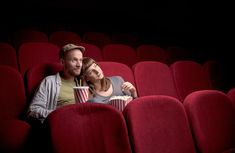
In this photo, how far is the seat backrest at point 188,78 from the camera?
918 mm

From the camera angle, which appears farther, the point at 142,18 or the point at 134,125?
the point at 142,18

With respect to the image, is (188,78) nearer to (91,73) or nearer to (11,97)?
(91,73)

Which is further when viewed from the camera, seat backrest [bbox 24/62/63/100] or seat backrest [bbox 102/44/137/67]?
seat backrest [bbox 102/44/137/67]

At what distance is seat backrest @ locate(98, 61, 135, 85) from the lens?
0.82 metres

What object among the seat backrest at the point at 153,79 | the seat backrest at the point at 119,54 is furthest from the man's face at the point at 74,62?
the seat backrest at the point at 119,54

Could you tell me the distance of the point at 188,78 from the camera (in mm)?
938

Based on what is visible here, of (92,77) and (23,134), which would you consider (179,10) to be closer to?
(92,77)

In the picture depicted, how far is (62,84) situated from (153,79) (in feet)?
0.91

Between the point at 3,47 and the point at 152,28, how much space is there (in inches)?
32.2

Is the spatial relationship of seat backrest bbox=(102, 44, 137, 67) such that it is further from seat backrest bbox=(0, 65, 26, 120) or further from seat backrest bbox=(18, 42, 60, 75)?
seat backrest bbox=(0, 65, 26, 120)

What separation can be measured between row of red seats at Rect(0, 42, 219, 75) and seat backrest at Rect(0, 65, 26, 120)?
0.50ft

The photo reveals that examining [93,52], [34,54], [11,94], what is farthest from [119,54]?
[11,94]

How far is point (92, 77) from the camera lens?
0.72m

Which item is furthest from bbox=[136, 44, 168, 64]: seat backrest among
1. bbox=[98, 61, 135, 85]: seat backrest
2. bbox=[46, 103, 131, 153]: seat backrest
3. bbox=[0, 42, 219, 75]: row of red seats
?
bbox=[46, 103, 131, 153]: seat backrest
